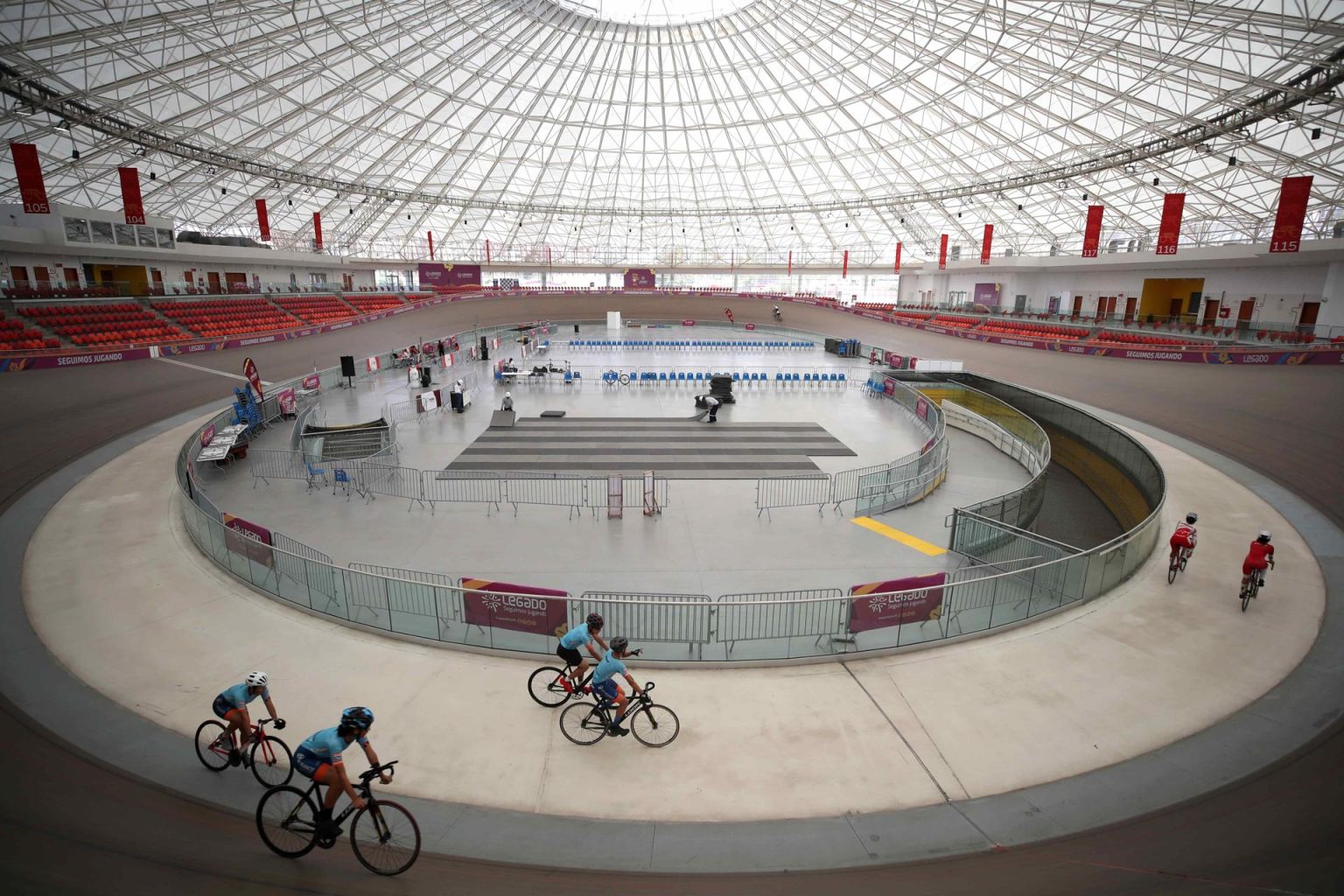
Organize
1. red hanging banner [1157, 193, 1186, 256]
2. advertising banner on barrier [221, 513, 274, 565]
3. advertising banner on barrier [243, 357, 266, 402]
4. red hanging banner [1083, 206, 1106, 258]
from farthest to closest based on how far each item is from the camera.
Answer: red hanging banner [1083, 206, 1106, 258] < red hanging banner [1157, 193, 1186, 256] < advertising banner on barrier [243, 357, 266, 402] < advertising banner on barrier [221, 513, 274, 565]

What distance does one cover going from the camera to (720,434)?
25641 millimetres

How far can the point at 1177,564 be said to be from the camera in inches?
483

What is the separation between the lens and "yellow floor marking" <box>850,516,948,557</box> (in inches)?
594

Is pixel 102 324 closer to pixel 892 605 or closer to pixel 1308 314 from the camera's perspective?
pixel 892 605

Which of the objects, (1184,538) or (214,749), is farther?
(1184,538)

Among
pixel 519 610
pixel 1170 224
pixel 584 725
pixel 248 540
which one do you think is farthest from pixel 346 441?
pixel 1170 224

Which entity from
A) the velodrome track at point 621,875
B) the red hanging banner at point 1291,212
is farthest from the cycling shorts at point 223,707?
the red hanging banner at point 1291,212

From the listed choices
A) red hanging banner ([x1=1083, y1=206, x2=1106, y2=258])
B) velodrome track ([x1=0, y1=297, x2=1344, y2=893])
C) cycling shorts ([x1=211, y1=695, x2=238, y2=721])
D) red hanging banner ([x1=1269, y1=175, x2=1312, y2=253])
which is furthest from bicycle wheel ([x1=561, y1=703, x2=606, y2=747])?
red hanging banner ([x1=1083, y1=206, x2=1106, y2=258])

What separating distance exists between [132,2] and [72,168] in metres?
21.1

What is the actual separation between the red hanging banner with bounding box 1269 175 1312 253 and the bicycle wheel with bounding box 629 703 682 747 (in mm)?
34806

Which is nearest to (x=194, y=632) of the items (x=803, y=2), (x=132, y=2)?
(x=132, y=2)

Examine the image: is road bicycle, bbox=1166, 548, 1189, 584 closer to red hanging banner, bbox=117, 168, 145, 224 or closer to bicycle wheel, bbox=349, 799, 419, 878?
bicycle wheel, bbox=349, 799, 419, 878

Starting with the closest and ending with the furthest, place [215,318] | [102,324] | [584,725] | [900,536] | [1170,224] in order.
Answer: [584,725], [900,536], [1170,224], [102,324], [215,318]

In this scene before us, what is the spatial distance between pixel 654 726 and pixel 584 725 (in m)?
0.90
